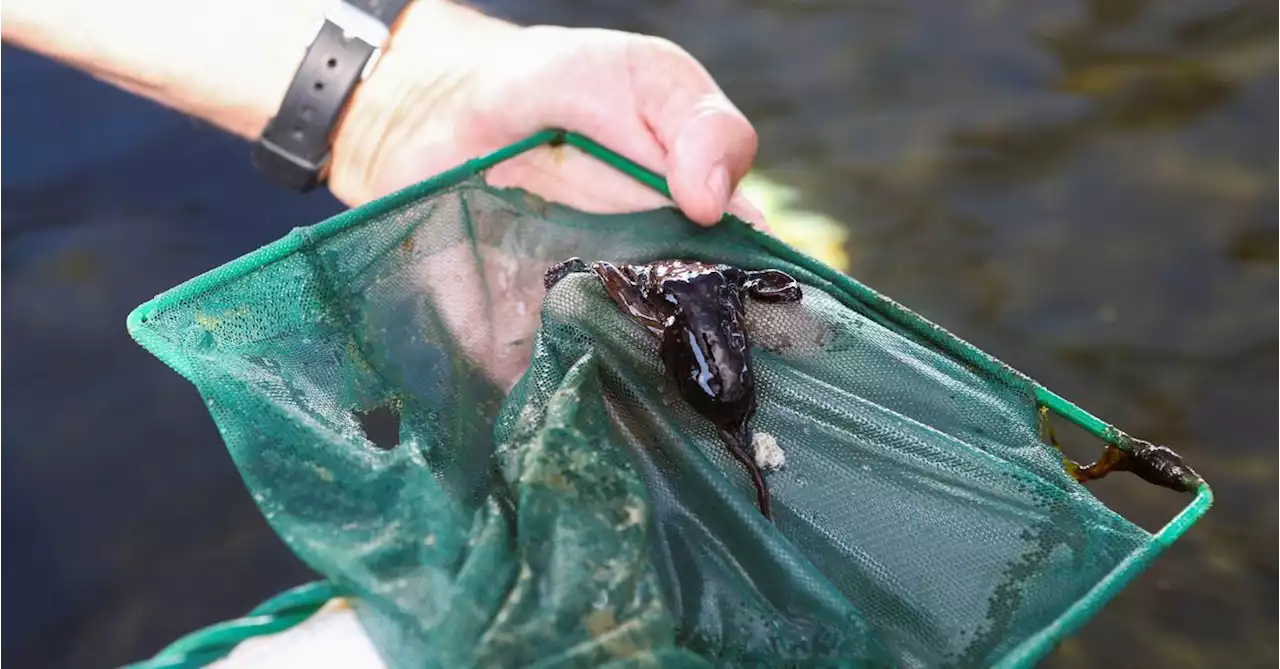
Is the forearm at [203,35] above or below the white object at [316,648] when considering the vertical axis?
above

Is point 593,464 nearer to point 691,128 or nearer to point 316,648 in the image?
point 316,648

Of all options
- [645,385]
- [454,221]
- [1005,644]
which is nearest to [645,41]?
[454,221]

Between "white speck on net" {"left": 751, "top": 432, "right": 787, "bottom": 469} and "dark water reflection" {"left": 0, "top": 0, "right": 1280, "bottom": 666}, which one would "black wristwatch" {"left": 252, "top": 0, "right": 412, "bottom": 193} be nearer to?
"dark water reflection" {"left": 0, "top": 0, "right": 1280, "bottom": 666}

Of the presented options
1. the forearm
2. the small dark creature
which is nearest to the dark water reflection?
the forearm

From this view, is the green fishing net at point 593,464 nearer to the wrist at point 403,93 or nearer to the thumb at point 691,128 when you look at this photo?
the thumb at point 691,128

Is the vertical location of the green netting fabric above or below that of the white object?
above

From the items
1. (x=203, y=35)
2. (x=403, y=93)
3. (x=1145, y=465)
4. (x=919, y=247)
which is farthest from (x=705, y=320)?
(x=203, y=35)

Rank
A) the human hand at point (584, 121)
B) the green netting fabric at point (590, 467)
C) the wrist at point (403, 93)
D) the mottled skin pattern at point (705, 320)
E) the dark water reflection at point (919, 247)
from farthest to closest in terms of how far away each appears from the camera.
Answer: the wrist at point (403, 93) → the dark water reflection at point (919, 247) → the human hand at point (584, 121) → the mottled skin pattern at point (705, 320) → the green netting fabric at point (590, 467)

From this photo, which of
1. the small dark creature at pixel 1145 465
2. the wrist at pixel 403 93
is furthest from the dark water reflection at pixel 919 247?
the small dark creature at pixel 1145 465
